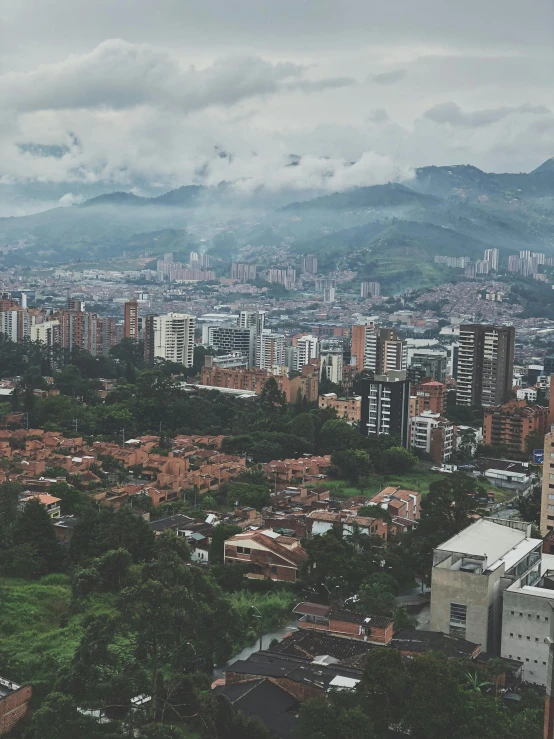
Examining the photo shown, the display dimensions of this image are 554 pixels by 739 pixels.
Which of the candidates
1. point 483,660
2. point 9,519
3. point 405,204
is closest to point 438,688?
point 483,660

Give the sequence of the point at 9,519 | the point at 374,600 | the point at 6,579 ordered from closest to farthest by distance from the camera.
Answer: the point at 374,600, the point at 6,579, the point at 9,519

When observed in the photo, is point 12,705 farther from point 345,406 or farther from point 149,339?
point 149,339

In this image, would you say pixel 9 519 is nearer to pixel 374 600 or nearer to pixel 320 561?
pixel 320 561

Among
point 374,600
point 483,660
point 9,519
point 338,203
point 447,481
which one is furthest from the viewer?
point 338,203

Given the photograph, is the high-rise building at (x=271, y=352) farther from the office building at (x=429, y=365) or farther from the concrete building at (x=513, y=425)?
the concrete building at (x=513, y=425)

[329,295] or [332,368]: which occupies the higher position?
[329,295]

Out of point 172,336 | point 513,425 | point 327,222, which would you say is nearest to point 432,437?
point 513,425
